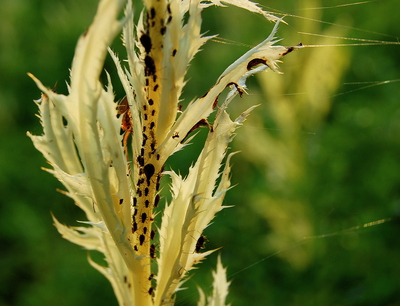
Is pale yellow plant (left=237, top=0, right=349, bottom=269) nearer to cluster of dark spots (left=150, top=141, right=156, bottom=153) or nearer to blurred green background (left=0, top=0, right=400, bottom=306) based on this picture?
blurred green background (left=0, top=0, right=400, bottom=306)

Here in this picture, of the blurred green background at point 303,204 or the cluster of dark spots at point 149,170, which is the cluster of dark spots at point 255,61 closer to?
the cluster of dark spots at point 149,170

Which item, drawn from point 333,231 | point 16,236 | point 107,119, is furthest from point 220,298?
point 16,236

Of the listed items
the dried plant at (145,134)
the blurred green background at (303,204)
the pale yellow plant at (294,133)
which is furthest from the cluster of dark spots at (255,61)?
the pale yellow plant at (294,133)

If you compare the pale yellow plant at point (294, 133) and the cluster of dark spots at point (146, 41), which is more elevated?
the pale yellow plant at point (294, 133)

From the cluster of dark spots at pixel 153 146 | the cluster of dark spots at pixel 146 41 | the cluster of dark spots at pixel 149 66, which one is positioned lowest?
the cluster of dark spots at pixel 153 146

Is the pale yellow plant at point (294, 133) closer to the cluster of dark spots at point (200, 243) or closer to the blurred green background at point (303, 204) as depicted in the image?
the blurred green background at point (303, 204)

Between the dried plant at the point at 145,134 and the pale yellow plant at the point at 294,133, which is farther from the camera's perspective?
the pale yellow plant at the point at 294,133

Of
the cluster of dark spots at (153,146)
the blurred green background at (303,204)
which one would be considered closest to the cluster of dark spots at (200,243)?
the cluster of dark spots at (153,146)

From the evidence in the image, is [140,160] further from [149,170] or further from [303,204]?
[303,204]

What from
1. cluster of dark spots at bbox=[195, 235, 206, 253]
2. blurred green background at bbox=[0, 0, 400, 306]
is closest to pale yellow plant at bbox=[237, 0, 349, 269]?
blurred green background at bbox=[0, 0, 400, 306]
